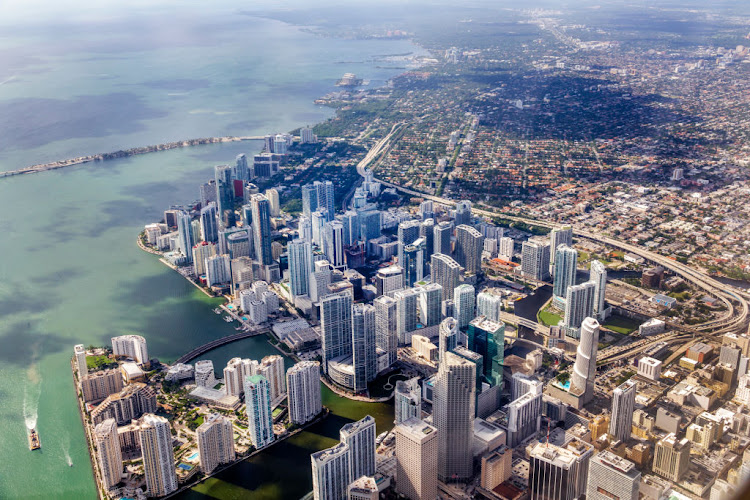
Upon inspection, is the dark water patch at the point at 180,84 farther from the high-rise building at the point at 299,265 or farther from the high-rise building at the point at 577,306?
the high-rise building at the point at 577,306

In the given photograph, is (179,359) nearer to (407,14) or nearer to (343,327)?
(343,327)

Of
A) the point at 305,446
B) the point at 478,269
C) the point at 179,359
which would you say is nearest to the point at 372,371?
the point at 305,446

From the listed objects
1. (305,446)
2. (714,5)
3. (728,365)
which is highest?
(714,5)

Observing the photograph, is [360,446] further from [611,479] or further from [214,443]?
[611,479]

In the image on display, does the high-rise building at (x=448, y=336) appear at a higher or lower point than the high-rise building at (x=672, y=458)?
higher

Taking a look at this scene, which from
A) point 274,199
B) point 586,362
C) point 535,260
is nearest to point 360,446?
point 586,362

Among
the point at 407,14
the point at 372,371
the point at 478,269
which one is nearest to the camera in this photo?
the point at 372,371

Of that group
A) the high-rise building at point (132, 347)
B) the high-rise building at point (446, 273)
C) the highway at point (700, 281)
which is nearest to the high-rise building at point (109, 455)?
the high-rise building at point (132, 347)
